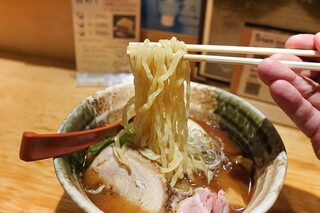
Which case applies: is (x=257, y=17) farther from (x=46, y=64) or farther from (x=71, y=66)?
(x=46, y=64)

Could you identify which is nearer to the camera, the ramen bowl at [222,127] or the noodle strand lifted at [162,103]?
the ramen bowl at [222,127]

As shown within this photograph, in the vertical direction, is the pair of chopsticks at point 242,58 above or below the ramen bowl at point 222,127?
above

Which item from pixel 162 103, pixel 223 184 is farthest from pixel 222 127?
pixel 162 103

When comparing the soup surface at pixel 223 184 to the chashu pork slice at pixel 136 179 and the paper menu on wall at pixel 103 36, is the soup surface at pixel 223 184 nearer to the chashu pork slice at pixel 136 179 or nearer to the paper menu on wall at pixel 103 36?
the chashu pork slice at pixel 136 179

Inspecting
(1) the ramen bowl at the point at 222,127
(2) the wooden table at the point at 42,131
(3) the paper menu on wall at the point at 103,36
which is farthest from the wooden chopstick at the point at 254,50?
(3) the paper menu on wall at the point at 103,36

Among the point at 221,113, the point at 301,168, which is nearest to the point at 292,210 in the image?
the point at 301,168

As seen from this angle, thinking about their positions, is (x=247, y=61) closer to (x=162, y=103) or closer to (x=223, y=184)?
(x=162, y=103)

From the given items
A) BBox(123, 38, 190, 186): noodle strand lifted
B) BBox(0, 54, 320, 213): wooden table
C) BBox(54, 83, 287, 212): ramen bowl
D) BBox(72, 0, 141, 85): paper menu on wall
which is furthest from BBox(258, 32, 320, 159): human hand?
BBox(72, 0, 141, 85): paper menu on wall
